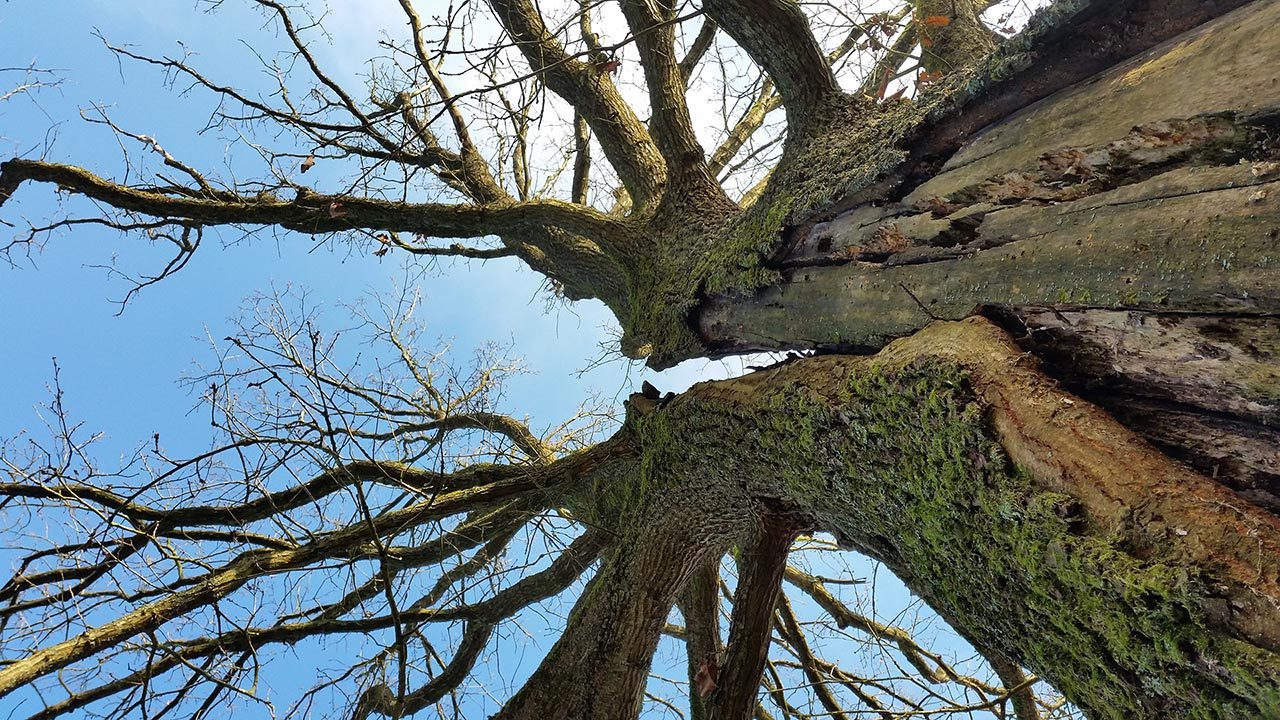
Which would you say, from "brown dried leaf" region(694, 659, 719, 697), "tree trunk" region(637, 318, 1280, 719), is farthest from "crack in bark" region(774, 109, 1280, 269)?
"brown dried leaf" region(694, 659, 719, 697)

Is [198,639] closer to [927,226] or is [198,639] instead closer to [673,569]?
[673,569]

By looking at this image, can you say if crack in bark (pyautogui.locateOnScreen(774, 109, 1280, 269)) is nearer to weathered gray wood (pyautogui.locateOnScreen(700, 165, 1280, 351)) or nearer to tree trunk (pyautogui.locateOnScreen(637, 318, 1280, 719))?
weathered gray wood (pyautogui.locateOnScreen(700, 165, 1280, 351))

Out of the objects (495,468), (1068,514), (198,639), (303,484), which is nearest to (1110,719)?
(1068,514)

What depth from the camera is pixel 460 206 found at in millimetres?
3379

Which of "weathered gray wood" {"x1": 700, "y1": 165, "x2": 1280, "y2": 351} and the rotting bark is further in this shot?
"weathered gray wood" {"x1": 700, "y1": 165, "x2": 1280, "y2": 351}

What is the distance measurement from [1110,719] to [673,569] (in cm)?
172

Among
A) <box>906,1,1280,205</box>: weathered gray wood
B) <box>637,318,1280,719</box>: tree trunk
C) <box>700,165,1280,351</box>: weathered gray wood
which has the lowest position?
<box>637,318,1280,719</box>: tree trunk

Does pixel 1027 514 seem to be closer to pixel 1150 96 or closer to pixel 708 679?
pixel 1150 96

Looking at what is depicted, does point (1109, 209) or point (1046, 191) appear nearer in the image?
point (1109, 209)

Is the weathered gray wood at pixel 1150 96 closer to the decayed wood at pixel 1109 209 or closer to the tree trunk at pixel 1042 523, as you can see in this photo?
the decayed wood at pixel 1109 209

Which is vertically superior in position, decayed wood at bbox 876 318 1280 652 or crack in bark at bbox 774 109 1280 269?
crack in bark at bbox 774 109 1280 269

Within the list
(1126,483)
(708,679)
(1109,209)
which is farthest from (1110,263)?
(708,679)

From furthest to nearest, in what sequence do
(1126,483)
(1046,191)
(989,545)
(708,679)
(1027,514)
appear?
1. (708,679)
2. (1046,191)
3. (989,545)
4. (1027,514)
5. (1126,483)

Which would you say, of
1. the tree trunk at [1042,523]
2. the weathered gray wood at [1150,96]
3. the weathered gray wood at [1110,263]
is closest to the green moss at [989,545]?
the tree trunk at [1042,523]
